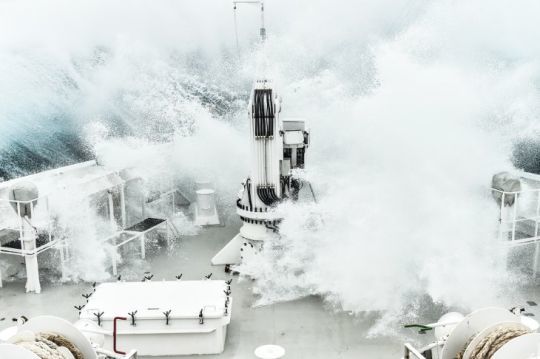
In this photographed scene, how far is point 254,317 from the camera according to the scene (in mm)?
8719

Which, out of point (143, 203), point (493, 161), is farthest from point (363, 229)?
point (143, 203)

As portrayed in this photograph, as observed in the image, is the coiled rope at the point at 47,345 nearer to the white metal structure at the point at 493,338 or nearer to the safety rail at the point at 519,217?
the white metal structure at the point at 493,338

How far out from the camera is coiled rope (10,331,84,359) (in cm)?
480

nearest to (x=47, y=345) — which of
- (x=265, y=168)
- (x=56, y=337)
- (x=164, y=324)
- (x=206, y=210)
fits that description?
(x=56, y=337)

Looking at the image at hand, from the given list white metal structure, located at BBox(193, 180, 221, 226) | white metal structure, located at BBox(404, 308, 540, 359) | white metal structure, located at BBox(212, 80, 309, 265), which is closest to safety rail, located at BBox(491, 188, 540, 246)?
white metal structure, located at BBox(404, 308, 540, 359)

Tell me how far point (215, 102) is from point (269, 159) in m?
18.0

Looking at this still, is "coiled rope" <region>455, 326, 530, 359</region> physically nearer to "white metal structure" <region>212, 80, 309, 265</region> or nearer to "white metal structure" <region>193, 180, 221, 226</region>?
"white metal structure" <region>212, 80, 309, 265</region>

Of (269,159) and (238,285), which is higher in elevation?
(269,159)

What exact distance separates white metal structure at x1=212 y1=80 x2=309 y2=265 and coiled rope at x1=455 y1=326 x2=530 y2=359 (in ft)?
18.9

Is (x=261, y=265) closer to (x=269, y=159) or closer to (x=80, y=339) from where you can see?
(x=269, y=159)

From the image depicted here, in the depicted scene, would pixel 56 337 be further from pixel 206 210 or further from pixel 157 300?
pixel 206 210

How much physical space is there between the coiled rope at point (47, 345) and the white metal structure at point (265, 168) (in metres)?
5.43

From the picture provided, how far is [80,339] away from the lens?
217 inches

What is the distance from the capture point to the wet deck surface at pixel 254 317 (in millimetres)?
7652
